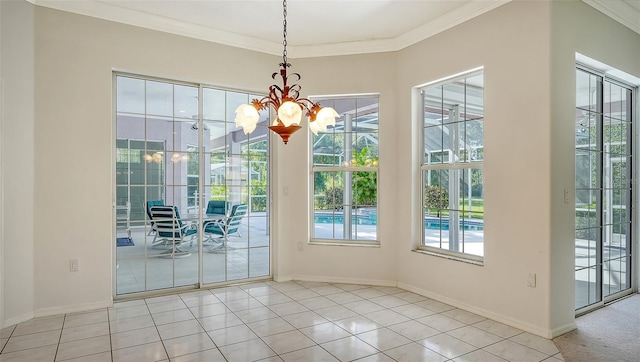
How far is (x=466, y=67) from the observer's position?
3.72 metres

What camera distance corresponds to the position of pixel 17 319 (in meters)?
3.31

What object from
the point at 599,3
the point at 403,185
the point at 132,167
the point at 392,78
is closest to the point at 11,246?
the point at 132,167

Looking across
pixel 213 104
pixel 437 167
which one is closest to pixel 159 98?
pixel 213 104

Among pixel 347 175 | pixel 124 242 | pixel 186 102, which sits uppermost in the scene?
pixel 186 102

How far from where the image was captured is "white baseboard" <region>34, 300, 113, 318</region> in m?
3.49

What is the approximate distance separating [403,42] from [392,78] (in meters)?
0.43

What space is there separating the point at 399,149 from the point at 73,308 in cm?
386

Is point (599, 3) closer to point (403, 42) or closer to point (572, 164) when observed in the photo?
point (572, 164)

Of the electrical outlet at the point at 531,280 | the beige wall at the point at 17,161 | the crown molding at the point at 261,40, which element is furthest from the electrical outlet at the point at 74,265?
the electrical outlet at the point at 531,280

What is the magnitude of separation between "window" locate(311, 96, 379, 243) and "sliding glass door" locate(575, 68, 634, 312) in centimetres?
212

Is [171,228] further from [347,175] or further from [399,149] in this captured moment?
[399,149]

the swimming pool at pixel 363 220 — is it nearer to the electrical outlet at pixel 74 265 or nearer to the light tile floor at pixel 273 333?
the light tile floor at pixel 273 333

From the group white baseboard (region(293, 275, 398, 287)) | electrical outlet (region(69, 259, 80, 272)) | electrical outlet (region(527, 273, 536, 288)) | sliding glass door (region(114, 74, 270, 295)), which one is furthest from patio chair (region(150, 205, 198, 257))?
electrical outlet (region(527, 273, 536, 288))

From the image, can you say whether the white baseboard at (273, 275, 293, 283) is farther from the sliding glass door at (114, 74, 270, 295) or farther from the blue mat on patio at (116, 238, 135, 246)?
the blue mat on patio at (116, 238, 135, 246)
